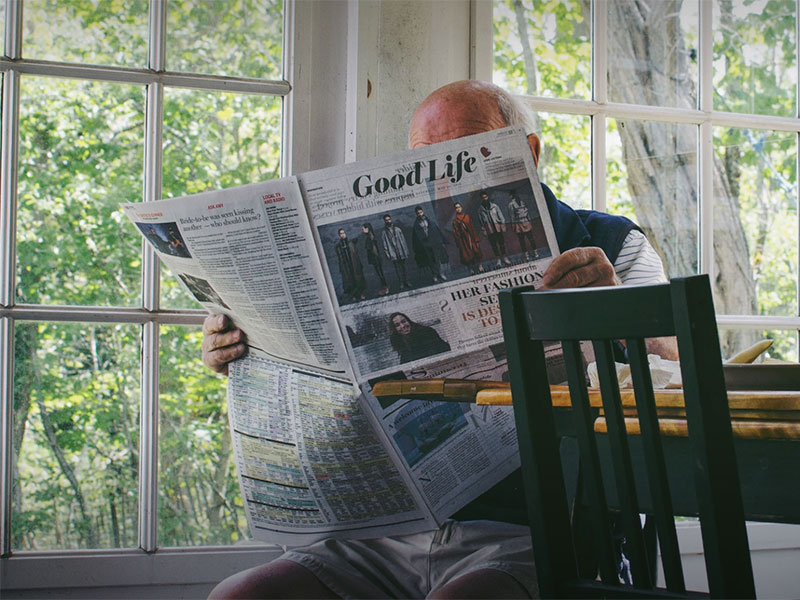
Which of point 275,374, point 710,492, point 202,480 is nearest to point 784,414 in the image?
point 710,492

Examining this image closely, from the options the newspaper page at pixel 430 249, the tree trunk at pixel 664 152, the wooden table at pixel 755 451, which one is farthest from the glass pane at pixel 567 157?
the wooden table at pixel 755 451

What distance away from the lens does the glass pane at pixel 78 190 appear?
1.49 meters

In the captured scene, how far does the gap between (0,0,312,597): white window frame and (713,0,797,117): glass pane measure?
3.59 feet

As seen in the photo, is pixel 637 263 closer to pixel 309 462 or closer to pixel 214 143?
pixel 309 462

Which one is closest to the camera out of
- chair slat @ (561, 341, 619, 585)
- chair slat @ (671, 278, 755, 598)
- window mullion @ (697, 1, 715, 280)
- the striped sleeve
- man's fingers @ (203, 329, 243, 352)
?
chair slat @ (671, 278, 755, 598)

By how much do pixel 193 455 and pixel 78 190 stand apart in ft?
1.93

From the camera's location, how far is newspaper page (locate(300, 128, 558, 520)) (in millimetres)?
985

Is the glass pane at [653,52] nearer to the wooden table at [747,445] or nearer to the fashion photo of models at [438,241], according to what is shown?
the fashion photo of models at [438,241]

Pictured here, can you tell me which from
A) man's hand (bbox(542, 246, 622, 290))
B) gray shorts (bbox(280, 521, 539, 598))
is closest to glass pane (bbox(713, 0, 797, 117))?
man's hand (bbox(542, 246, 622, 290))

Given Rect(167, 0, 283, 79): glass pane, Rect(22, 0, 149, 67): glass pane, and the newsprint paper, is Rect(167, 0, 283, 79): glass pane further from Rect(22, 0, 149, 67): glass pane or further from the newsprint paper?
the newsprint paper

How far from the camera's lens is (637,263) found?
1.34m

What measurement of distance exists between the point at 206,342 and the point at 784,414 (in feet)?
2.79

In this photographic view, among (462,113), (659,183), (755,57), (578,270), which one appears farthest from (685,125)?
(578,270)

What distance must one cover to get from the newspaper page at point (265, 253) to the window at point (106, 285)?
48 cm
